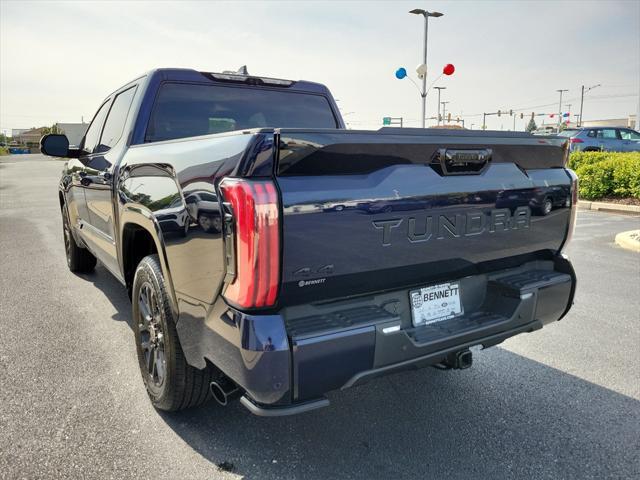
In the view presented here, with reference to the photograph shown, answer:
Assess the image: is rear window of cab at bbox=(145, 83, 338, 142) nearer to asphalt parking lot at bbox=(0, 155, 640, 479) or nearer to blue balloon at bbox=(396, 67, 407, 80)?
asphalt parking lot at bbox=(0, 155, 640, 479)

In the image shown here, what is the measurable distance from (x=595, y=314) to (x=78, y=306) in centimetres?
485

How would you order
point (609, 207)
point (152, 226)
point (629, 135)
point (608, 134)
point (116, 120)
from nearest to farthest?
point (152, 226), point (116, 120), point (609, 207), point (608, 134), point (629, 135)

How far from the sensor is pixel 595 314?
473 cm

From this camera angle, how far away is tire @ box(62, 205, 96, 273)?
5.95m

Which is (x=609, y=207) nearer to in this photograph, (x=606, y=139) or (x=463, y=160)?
(x=606, y=139)

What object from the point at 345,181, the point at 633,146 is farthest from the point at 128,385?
the point at 633,146

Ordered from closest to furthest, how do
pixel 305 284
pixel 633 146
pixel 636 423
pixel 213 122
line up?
pixel 305 284, pixel 636 423, pixel 213 122, pixel 633 146

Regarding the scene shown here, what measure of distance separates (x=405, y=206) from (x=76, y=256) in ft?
16.4

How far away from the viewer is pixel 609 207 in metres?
12.8

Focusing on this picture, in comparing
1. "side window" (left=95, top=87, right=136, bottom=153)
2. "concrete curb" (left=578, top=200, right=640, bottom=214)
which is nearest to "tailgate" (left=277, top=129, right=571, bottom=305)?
"side window" (left=95, top=87, right=136, bottom=153)

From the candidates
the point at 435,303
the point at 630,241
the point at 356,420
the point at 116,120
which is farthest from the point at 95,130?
the point at 630,241

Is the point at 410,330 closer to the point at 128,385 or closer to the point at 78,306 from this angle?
the point at 128,385

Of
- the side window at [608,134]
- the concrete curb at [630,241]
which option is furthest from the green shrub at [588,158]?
the side window at [608,134]

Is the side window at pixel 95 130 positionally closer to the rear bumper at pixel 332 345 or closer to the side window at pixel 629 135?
the rear bumper at pixel 332 345
